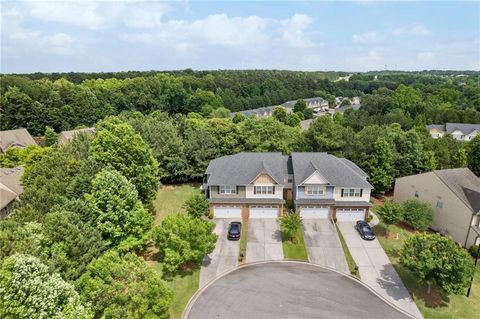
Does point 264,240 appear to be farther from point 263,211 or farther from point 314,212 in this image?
point 314,212

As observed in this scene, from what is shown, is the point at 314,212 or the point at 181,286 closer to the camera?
the point at 181,286

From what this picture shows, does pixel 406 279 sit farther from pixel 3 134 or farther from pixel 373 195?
pixel 3 134

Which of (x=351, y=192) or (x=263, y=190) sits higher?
(x=263, y=190)

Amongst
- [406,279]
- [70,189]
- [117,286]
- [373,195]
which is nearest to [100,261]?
[117,286]

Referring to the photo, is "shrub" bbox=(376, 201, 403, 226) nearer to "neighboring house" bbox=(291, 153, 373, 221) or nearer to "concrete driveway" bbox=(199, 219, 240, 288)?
"neighboring house" bbox=(291, 153, 373, 221)

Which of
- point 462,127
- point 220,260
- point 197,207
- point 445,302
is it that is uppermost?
point 462,127

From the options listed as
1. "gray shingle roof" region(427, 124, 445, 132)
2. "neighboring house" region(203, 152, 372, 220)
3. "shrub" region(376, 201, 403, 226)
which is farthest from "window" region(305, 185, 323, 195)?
"gray shingle roof" region(427, 124, 445, 132)

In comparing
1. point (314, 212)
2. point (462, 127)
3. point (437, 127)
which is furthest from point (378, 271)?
point (462, 127)

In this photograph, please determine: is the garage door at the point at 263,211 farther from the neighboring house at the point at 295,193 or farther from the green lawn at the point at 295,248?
the green lawn at the point at 295,248

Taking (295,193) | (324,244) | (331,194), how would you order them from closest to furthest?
(324,244)
(331,194)
(295,193)
